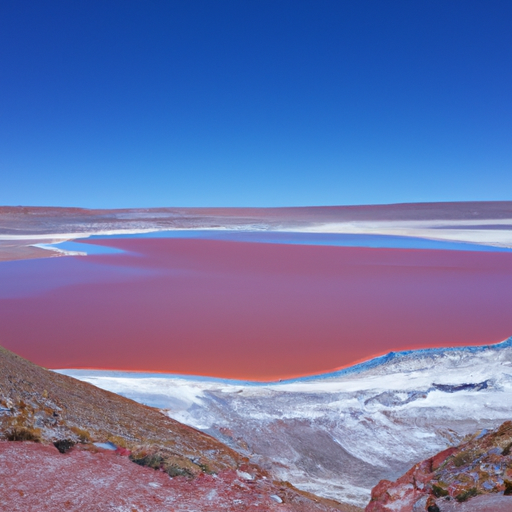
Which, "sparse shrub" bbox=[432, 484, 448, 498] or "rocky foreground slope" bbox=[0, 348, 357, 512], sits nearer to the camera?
"rocky foreground slope" bbox=[0, 348, 357, 512]

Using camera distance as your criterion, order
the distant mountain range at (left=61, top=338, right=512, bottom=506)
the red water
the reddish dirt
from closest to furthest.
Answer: the reddish dirt
the distant mountain range at (left=61, top=338, right=512, bottom=506)
the red water

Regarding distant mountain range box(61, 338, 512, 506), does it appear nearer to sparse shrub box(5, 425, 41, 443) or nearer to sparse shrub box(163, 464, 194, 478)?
sparse shrub box(163, 464, 194, 478)

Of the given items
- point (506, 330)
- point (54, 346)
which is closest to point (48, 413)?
point (54, 346)

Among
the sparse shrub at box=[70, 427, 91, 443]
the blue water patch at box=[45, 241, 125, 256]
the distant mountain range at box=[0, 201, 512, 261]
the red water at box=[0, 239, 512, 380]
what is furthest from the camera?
the distant mountain range at box=[0, 201, 512, 261]

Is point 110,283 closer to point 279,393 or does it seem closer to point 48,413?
point 279,393

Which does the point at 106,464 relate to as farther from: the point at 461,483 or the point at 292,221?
the point at 292,221

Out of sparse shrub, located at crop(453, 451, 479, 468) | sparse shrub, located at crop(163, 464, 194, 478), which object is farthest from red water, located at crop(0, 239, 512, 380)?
sparse shrub, located at crop(453, 451, 479, 468)
